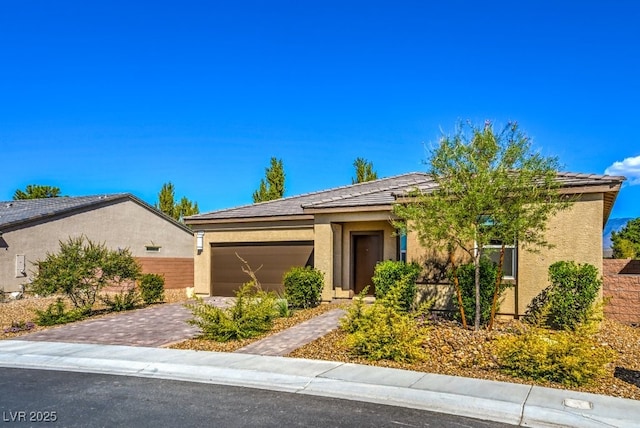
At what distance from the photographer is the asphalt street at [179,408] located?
627cm

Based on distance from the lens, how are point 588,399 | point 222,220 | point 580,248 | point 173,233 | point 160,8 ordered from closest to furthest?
point 588,399 → point 580,248 → point 160,8 → point 222,220 → point 173,233

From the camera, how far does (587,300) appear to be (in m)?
11.6

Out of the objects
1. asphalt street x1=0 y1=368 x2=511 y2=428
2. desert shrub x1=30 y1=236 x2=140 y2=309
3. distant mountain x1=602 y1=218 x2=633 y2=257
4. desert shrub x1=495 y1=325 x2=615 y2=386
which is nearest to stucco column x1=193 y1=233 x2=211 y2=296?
desert shrub x1=30 y1=236 x2=140 y2=309

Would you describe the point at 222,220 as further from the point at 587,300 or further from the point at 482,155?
the point at 587,300

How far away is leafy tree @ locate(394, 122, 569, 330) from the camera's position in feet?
34.9

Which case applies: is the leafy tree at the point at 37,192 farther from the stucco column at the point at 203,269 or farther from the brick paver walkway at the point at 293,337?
the brick paver walkway at the point at 293,337

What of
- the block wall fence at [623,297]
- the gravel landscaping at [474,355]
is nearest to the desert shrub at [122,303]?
the gravel landscaping at [474,355]

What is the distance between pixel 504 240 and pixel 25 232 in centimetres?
2164

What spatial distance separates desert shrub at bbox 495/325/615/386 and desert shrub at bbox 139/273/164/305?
535 inches

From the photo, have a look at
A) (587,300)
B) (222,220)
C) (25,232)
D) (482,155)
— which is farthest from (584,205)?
(25,232)

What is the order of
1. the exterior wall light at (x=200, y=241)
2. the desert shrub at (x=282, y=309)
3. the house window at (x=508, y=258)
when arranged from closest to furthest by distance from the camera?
the house window at (x=508, y=258)
the desert shrub at (x=282, y=309)
the exterior wall light at (x=200, y=241)

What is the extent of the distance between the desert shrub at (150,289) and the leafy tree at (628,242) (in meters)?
25.9

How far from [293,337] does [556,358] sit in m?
5.57

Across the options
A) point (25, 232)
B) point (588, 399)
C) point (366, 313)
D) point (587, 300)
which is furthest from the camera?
point (25, 232)
